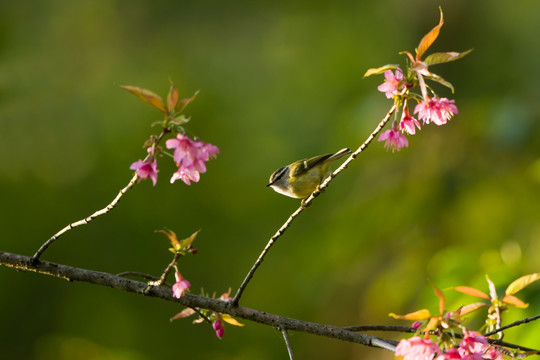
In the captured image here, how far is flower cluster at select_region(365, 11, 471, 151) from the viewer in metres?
1.43

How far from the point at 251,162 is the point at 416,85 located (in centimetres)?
691

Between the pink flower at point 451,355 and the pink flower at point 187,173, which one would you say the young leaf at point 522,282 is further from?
the pink flower at point 187,173

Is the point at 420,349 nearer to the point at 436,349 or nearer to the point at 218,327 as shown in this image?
the point at 436,349

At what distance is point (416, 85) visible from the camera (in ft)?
5.02

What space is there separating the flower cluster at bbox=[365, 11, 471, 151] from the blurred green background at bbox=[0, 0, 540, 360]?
1.02m

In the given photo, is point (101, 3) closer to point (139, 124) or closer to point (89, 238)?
point (139, 124)

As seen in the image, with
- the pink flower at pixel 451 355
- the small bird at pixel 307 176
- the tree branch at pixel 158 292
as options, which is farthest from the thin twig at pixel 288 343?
the small bird at pixel 307 176

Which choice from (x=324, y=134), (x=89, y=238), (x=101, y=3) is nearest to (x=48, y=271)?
(x=89, y=238)

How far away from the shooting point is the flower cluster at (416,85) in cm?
143

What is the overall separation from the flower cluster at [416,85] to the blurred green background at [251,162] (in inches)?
40.2

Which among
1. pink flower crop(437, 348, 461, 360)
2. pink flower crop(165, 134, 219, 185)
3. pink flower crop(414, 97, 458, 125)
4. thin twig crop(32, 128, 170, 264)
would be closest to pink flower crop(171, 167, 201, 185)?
pink flower crop(165, 134, 219, 185)

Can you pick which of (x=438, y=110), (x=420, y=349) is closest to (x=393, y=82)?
(x=438, y=110)

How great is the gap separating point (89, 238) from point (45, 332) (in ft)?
3.79

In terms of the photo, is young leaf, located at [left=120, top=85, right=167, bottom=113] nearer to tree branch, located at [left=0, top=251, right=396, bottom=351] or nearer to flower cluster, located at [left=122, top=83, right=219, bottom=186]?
flower cluster, located at [left=122, top=83, right=219, bottom=186]
